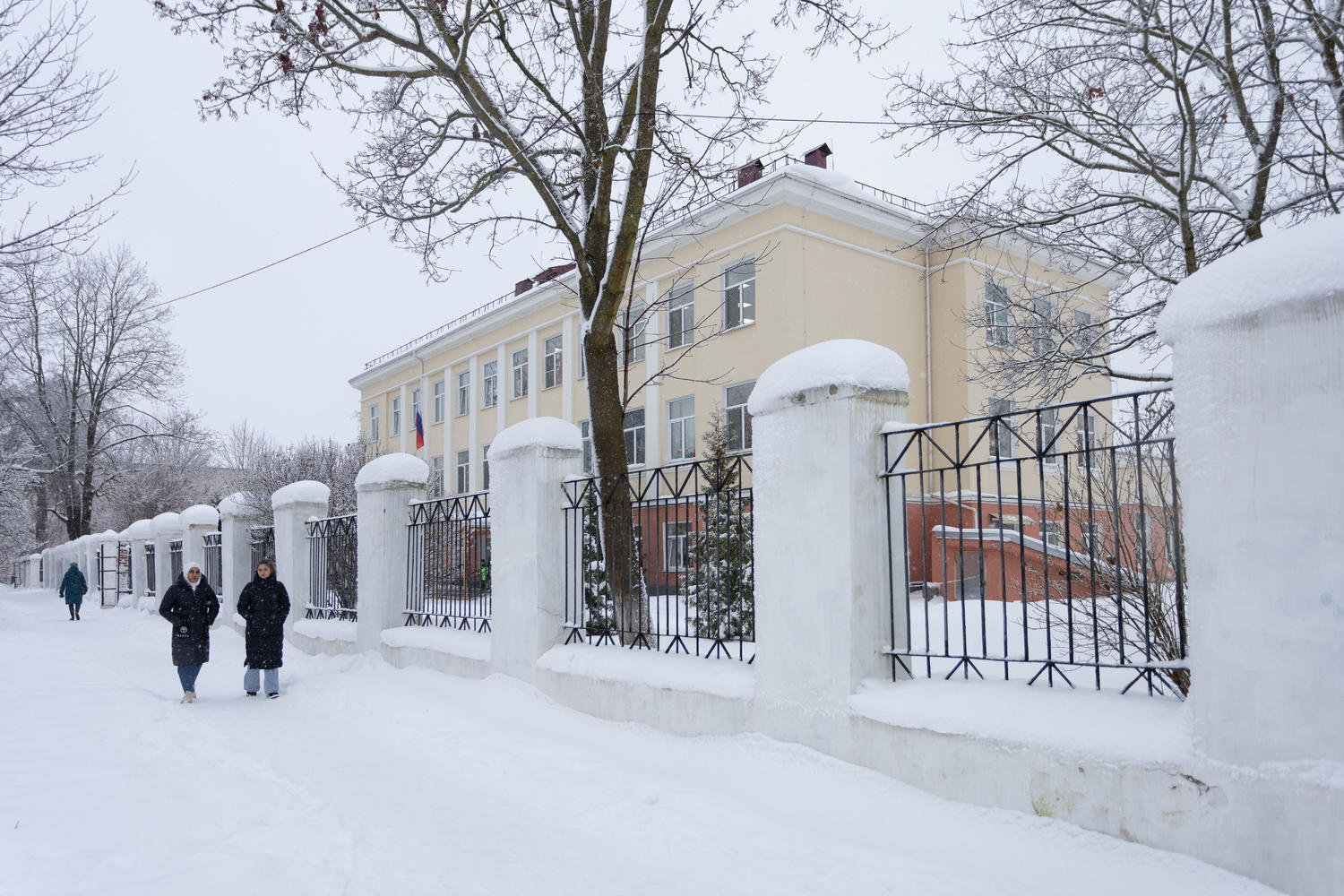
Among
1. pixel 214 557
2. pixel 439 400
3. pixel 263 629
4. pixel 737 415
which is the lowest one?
pixel 263 629

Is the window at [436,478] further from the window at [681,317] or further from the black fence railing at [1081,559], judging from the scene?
the black fence railing at [1081,559]

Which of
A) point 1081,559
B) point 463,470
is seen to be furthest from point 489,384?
point 1081,559

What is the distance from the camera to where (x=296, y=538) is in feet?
42.5

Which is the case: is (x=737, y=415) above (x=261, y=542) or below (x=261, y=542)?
above

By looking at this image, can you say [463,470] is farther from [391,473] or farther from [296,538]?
[391,473]

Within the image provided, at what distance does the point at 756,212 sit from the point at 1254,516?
18383mm

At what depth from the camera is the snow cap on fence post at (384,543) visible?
34.4 feet

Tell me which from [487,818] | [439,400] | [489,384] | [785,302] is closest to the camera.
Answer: [487,818]

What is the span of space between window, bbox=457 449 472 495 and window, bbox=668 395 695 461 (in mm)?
11708

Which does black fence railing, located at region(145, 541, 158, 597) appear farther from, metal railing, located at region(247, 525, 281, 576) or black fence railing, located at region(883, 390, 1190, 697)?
black fence railing, located at region(883, 390, 1190, 697)

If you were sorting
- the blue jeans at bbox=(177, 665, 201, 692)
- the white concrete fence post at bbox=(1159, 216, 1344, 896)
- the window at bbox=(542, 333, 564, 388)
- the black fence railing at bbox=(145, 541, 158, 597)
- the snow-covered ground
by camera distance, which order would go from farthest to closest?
the window at bbox=(542, 333, 564, 388), the black fence railing at bbox=(145, 541, 158, 597), the blue jeans at bbox=(177, 665, 201, 692), the snow-covered ground, the white concrete fence post at bbox=(1159, 216, 1344, 896)

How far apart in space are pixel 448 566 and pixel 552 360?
1867 cm

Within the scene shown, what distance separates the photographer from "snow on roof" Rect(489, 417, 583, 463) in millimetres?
7922

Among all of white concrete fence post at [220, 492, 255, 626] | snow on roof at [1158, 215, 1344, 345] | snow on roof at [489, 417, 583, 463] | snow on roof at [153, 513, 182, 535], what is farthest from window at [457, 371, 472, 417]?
snow on roof at [1158, 215, 1344, 345]
